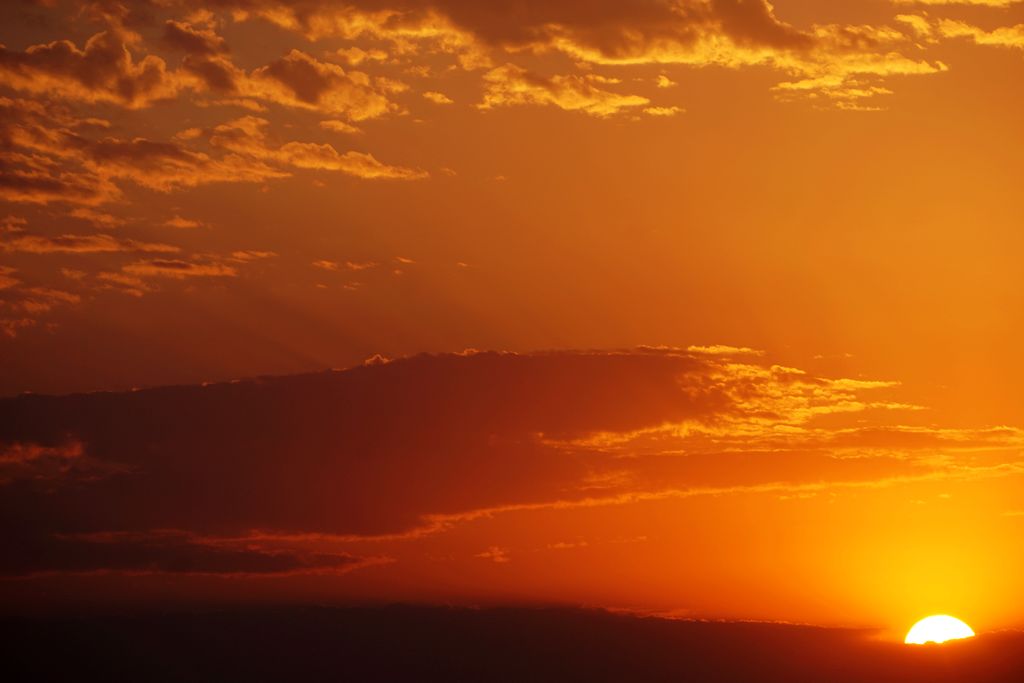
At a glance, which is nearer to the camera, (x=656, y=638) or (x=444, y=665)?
(x=656, y=638)

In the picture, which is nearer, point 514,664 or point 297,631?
point 514,664

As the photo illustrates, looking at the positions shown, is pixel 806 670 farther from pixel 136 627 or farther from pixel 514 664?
pixel 136 627

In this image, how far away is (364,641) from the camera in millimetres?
100750

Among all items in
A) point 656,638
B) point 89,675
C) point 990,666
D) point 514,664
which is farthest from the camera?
point 89,675

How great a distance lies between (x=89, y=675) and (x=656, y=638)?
4768cm

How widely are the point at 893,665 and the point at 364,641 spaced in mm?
41214

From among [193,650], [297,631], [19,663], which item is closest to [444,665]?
[297,631]

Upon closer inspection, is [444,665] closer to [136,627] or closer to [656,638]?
[656,638]

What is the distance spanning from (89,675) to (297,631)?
1733 centimetres

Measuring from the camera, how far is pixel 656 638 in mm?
88688

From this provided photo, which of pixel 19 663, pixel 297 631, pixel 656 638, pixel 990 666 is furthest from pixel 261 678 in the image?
pixel 990 666

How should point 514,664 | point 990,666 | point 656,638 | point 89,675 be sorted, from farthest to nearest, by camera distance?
1. point 89,675
2. point 514,664
3. point 656,638
4. point 990,666

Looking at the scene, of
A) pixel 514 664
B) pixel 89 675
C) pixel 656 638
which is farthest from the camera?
pixel 89 675

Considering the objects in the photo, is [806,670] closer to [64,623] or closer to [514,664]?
[514,664]
